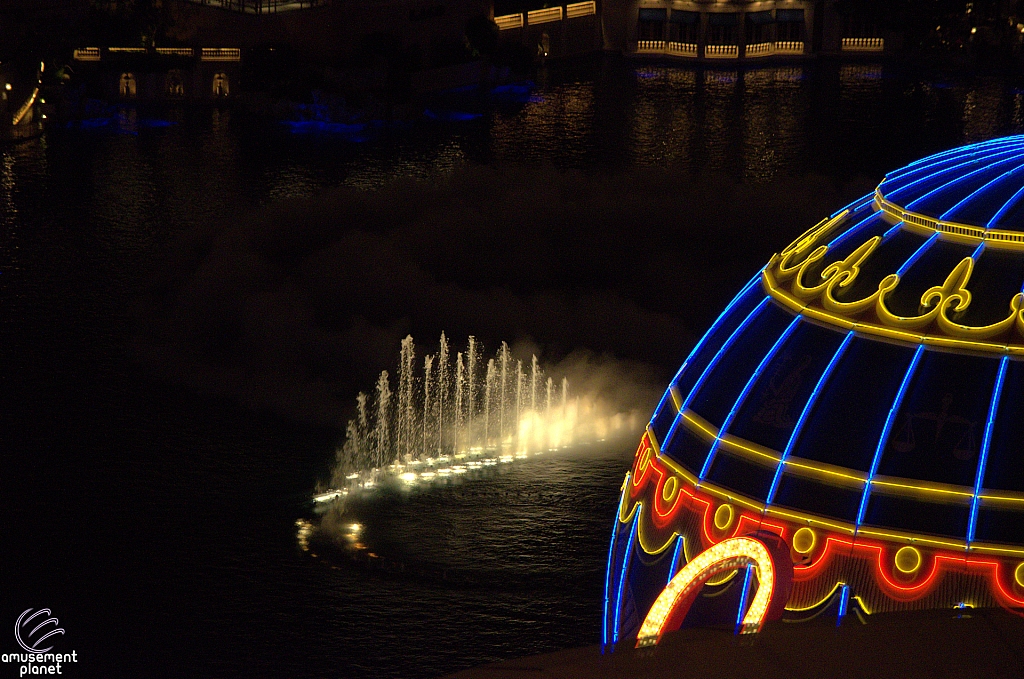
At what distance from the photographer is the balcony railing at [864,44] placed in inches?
2532

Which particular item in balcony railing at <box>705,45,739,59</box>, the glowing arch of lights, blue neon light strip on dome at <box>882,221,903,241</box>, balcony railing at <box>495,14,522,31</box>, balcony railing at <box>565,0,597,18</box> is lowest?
the glowing arch of lights

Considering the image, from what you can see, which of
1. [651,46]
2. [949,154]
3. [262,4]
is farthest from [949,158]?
[651,46]

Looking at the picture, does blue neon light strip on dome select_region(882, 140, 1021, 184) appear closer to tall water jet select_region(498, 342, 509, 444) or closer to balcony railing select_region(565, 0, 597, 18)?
tall water jet select_region(498, 342, 509, 444)

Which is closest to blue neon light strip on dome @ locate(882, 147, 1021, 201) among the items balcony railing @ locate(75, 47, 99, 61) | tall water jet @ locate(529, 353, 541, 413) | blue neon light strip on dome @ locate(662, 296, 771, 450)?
blue neon light strip on dome @ locate(662, 296, 771, 450)

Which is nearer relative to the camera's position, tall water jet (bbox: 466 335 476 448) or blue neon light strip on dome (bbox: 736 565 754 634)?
blue neon light strip on dome (bbox: 736 565 754 634)

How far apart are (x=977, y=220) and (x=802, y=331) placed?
5.21ft

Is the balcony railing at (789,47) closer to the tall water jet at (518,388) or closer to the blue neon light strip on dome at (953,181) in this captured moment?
the tall water jet at (518,388)

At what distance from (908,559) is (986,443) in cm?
101

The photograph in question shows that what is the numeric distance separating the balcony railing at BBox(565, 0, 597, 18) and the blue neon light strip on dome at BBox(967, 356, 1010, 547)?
5597 cm

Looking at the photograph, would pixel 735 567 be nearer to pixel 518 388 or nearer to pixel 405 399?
pixel 405 399

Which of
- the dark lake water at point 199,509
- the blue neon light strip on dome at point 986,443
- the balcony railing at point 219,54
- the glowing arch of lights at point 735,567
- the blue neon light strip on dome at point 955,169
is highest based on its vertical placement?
the balcony railing at point 219,54

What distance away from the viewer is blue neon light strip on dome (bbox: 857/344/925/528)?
10.7m

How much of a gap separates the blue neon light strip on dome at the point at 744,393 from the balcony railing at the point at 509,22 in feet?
174

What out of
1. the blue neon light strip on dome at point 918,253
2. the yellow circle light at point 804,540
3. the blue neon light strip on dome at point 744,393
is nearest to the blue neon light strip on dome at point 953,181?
the blue neon light strip on dome at point 918,253
